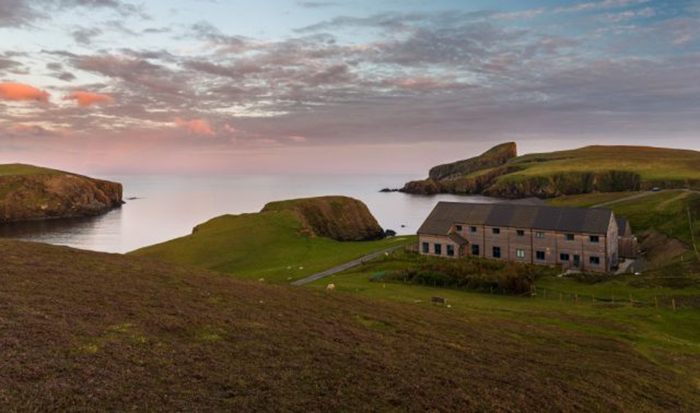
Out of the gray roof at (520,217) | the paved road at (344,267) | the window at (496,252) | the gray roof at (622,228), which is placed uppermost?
the gray roof at (520,217)

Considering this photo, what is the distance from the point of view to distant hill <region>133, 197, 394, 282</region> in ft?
273

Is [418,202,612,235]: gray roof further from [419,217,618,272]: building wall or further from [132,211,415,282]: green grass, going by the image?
[132,211,415,282]: green grass

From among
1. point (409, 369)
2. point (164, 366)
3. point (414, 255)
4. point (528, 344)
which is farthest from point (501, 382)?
point (414, 255)

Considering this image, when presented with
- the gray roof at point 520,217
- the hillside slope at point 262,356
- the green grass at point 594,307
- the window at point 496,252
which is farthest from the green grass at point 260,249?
the hillside slope at point 262,356

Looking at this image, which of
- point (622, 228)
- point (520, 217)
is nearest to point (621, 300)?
point (520, 217)

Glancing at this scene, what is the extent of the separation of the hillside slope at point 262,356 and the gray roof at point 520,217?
47040mm

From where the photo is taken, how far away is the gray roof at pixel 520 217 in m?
75.4

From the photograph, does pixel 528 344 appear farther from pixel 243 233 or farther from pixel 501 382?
pixel 243 233

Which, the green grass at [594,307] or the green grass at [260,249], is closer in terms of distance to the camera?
the green grass at [594,307]

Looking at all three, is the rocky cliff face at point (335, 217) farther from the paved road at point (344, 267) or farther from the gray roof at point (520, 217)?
the gray roof at point (520, 217)

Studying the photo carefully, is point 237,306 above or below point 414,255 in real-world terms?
above

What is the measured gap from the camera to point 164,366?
54.5 ft

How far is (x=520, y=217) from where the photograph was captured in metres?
82.7

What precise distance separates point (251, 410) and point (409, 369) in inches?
346
